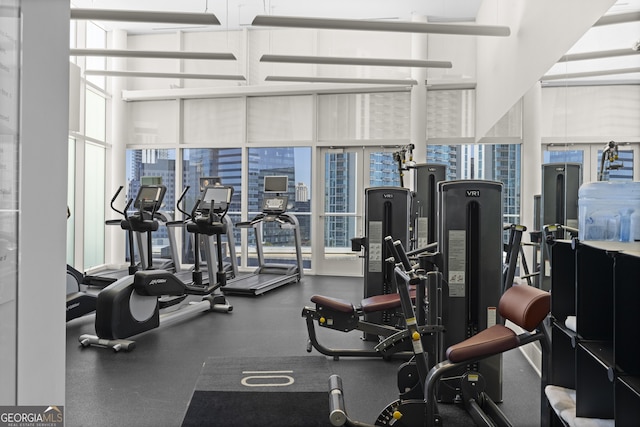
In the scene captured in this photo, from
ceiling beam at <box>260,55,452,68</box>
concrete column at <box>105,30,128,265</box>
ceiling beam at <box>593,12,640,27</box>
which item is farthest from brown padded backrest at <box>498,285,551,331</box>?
concrete column at <box>105,30,128,265</box>

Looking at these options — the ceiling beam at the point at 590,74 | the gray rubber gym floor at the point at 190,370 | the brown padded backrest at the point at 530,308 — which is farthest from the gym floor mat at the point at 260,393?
the ceiling beam at the point at 590,74

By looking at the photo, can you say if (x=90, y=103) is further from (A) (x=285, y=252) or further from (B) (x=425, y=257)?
Answer: (B) (x=425, y=257)

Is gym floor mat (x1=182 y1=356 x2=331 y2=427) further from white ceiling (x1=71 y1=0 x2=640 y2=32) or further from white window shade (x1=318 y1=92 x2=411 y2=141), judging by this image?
white ceiling (x1=71 y1=0 x2=640 y2=32)

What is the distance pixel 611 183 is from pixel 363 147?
657 centimetres

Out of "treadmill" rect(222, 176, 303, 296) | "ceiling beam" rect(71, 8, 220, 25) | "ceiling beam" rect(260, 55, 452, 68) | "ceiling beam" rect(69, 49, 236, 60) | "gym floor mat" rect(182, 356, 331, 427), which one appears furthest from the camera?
"treadmill" rect(222, 176, 303, 296)

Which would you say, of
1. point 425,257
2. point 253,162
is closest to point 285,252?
point 253,162

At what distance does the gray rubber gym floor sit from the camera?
124 inches

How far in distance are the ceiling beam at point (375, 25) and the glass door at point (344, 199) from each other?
379cm

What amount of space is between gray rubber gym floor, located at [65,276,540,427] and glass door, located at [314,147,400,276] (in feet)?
10.3

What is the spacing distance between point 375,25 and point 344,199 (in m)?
4.34

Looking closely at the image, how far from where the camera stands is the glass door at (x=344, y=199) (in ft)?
29.8

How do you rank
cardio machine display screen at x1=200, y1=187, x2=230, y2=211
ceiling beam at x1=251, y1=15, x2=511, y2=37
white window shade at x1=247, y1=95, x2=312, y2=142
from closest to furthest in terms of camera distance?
ceiling beam at x1=251, y1=15, x2=511, y2=37, cardio machine display screen at x1=200, y1=187, x2=230, y2=211, white window shade at x1=247, y1=95, x2=312, y2=142

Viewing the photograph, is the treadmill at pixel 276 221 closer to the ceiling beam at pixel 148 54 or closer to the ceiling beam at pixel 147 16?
the ceiling beam at pixel 148 54

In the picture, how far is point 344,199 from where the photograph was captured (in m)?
9.20
